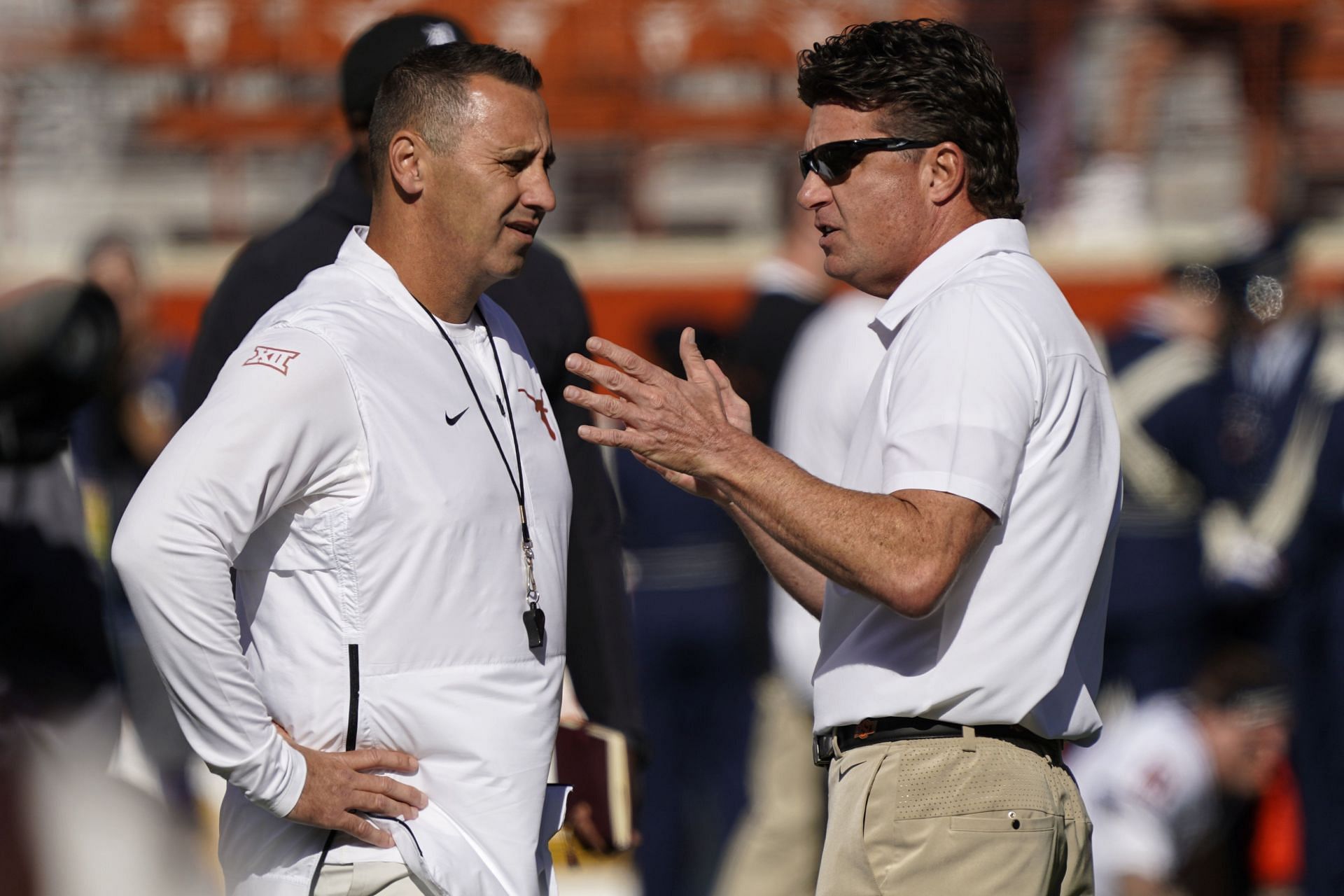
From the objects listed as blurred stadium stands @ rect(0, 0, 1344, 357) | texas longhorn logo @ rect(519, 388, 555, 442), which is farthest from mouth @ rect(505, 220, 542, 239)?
blurred stadium stands @ rect(0, 0, 1344, 357)

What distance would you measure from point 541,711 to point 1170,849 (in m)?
3.04

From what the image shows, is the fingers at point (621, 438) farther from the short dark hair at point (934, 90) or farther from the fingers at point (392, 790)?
the short dark hair at point (934, 90)

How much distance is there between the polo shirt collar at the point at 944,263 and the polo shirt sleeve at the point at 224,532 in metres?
0.88

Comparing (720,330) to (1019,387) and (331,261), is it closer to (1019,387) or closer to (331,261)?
(331,261)

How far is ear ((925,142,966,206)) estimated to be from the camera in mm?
2613

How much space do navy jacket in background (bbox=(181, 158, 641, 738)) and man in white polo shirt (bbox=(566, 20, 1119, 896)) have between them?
615mm

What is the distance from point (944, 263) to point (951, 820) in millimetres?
843

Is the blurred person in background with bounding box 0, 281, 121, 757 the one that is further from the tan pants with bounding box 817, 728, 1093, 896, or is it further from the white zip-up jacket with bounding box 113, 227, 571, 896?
the tan pants with bounding box 817, 728, 1093, 896

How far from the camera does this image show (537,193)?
252cm

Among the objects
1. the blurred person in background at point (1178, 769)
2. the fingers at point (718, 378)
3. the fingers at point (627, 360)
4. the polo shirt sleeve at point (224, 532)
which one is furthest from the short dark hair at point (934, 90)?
the blurred person in background at point (1178, 769)

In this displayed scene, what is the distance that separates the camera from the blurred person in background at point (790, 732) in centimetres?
463

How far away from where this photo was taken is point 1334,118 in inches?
377

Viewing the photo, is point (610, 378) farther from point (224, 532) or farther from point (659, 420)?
point (224, 532)

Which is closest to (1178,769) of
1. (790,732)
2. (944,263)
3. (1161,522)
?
(790,732)
